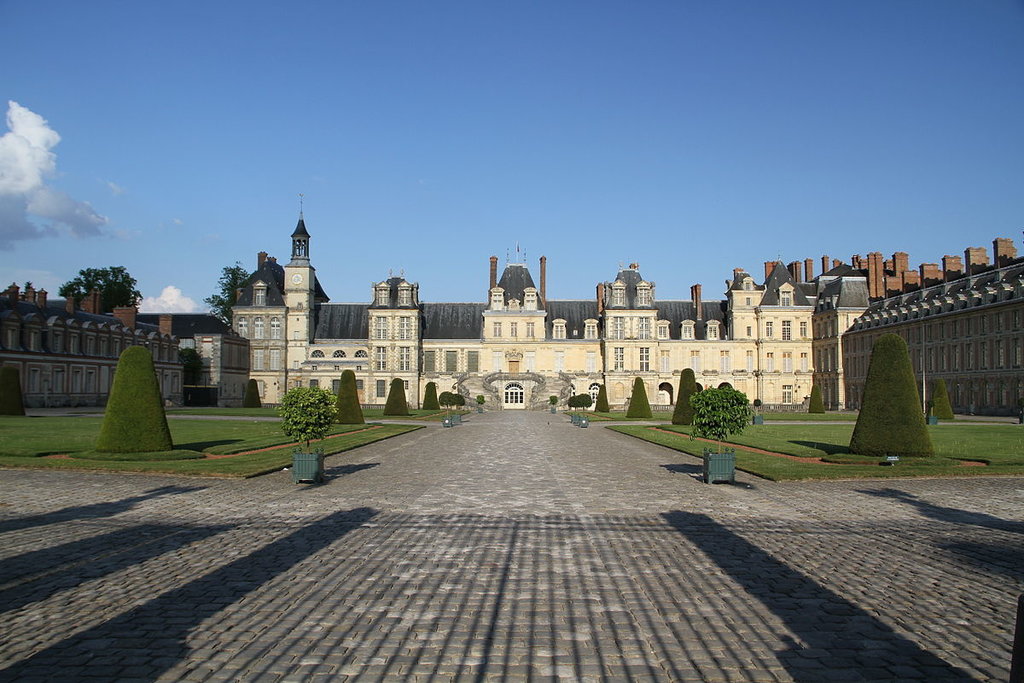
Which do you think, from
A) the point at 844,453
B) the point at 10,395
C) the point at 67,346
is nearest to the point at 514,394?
the point at 67,346

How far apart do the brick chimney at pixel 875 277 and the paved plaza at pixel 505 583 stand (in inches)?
2193

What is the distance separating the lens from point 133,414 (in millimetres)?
19156

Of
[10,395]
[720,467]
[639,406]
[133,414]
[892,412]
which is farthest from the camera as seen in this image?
[639,406]

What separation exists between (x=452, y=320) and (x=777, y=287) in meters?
28.3

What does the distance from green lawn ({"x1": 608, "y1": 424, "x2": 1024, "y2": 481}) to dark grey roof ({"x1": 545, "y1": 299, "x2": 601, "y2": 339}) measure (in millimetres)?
35663

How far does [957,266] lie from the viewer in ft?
199

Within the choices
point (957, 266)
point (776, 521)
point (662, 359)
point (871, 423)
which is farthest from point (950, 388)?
point (776, 521)

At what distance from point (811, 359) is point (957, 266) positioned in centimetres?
1385

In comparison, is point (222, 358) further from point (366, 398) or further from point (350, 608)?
point (350, 608)

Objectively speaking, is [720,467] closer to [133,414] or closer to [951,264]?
[133,414]

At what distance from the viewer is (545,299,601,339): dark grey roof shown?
68.6m

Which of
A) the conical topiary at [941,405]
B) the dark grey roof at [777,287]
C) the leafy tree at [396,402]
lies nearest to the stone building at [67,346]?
the leafy tree at [396,402]

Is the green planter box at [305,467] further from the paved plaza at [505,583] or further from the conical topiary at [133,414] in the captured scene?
the conical topiary at [133,414]

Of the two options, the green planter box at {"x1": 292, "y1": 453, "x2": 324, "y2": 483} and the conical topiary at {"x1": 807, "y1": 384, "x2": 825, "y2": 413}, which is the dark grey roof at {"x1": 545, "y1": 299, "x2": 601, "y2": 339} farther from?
the green planter box at {"x1": 292, "y1": 453, "x2": 324, "y2": 483}
